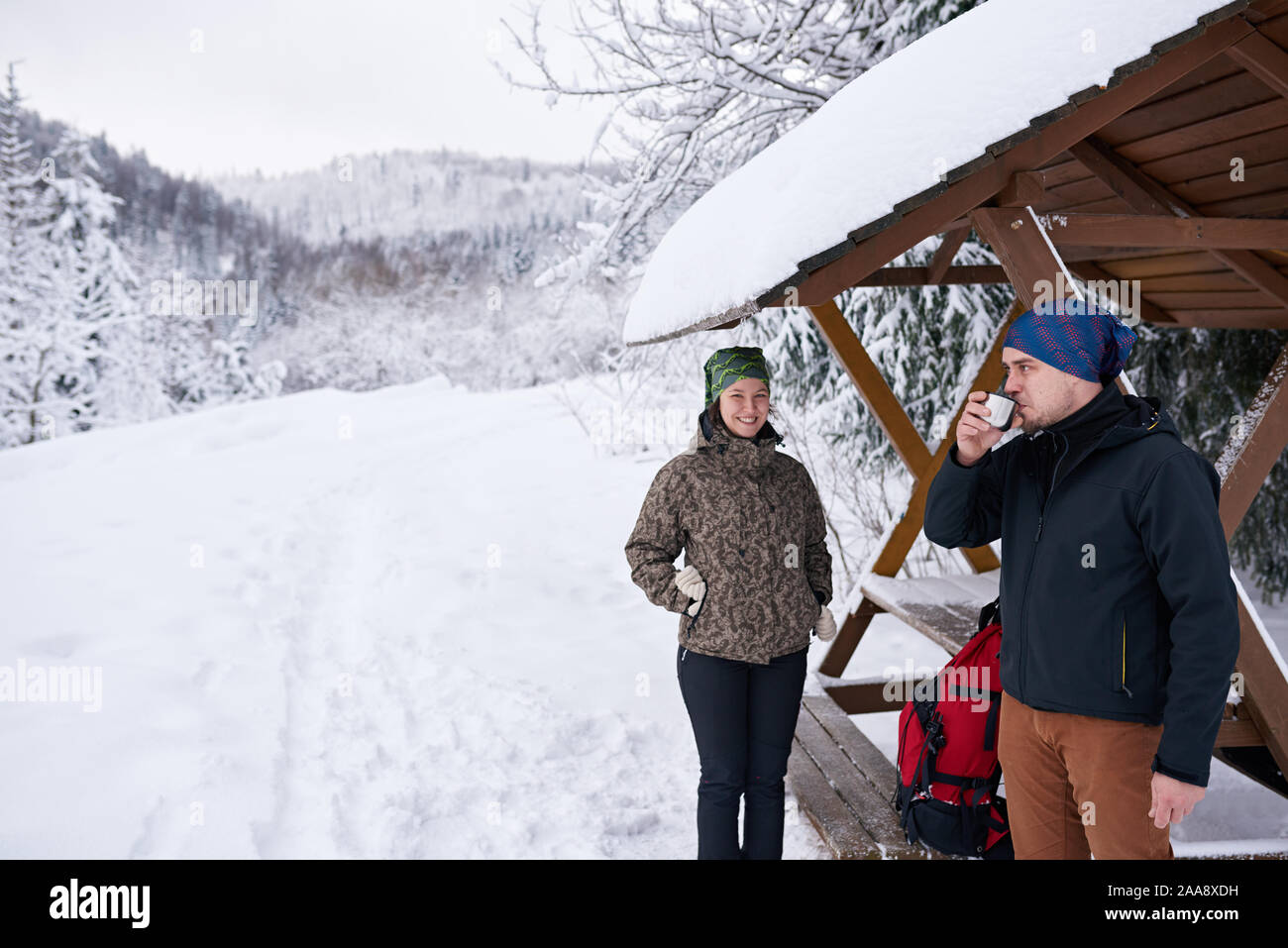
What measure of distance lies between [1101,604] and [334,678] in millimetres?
4712

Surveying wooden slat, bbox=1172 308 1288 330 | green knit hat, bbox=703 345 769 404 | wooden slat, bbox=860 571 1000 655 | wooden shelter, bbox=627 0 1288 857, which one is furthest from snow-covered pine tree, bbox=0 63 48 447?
wooden slat, bbox=1172 308 1288 330

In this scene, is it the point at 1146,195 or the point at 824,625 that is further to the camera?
the point at 1146,195

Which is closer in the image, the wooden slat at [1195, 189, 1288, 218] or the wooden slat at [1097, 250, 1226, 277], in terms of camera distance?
the wooden slat at [1195, 189, 1288, 218]

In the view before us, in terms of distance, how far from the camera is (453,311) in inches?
2111

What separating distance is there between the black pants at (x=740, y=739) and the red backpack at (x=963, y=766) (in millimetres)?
495

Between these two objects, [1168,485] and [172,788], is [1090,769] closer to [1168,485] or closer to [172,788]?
[1168,485]

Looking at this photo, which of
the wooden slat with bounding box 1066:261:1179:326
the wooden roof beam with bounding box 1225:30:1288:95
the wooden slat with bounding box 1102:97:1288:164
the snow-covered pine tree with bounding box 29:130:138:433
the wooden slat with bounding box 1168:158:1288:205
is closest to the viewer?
the wooden roof beam with bounding box 1225:30:1288:95

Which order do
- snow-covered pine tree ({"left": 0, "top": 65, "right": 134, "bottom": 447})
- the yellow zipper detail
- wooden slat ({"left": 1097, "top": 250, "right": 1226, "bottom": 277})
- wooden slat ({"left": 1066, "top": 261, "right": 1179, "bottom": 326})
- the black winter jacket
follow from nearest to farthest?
1. the black winter jacket
2. the yellow zipper detail
3. wooden slat ({"left": 1097, "top": 250, "right": 1226, "bottom": 277})
4. wooden slat ({"left": 1066, "top": 261, "right": 1179, "bottom": 326})
5. snow-covered pine tree ({"left": 0, "top": 65, "right": 134, "bottom": 447})

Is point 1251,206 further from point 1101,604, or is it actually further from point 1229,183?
point 1101,604

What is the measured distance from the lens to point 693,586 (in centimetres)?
262

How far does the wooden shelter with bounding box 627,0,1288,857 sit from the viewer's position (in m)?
2.27

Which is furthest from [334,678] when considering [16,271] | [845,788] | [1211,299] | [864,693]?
[16,271]

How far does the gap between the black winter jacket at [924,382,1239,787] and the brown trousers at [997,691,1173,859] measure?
61mm

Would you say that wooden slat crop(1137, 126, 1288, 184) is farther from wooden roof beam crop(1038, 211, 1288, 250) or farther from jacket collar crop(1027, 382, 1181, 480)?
jacket collar crop(1027, 382, 1181, 480)
